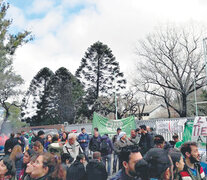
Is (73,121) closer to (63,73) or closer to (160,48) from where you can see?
(63,73)

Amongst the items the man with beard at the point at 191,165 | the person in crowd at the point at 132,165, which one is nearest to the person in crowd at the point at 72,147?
the man with beard at the point at 191,165

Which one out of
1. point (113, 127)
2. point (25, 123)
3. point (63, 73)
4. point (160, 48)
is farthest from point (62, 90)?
point (113, 127)

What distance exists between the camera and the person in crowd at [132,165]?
8.67ft

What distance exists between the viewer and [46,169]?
323 centimetres

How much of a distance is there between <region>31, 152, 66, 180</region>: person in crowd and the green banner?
540 inches

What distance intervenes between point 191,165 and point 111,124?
13232mm

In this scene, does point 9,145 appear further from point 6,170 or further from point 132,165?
point 132,165

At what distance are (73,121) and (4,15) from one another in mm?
43622

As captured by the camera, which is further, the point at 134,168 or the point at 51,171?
the point at 51,171

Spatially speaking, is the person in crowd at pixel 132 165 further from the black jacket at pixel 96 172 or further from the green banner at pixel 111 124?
the green banner at pixel 111 124

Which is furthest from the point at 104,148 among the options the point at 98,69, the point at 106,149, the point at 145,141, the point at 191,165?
the point at 98,69

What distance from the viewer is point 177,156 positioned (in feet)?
12.2

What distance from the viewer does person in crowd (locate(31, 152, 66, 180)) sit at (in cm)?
318

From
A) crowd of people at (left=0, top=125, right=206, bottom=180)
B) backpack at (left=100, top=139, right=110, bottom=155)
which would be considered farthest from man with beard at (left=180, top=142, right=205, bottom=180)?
backpack at (left=100, top=139, right=110, bottom=155)
